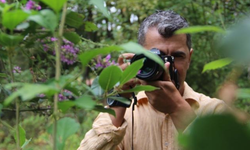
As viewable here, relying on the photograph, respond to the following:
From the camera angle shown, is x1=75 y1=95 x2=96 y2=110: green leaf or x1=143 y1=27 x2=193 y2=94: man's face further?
x1=143 y1=27 x2=193 y2=94: man's face

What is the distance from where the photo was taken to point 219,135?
18 cm

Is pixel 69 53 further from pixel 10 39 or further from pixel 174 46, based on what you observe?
pixel 10 39

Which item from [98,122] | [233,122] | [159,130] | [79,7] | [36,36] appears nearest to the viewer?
[233,122]

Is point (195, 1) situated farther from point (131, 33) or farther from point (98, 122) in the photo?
point (98, 122)

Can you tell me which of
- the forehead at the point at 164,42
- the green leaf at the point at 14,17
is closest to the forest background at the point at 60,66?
the green leaf at the point at 14,17

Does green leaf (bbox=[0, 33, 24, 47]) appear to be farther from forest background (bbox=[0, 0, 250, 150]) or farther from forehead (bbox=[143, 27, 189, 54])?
forehead (bbox=[143, 27, 189, 54])

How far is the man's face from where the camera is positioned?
1.12 metres

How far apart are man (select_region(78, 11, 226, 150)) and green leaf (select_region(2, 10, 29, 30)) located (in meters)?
0.60

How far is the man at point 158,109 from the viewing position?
3.24 feet

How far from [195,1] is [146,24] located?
1853 mm

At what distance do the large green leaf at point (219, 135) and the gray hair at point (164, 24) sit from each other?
97cm

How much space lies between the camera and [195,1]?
2.98 metres

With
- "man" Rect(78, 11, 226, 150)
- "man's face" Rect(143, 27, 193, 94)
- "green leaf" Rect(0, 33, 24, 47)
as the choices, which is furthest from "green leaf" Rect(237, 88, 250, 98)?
"man's face" Rect(143, 27, 193, 94)

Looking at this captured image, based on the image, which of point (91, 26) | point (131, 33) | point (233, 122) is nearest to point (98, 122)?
point (91, 26)
